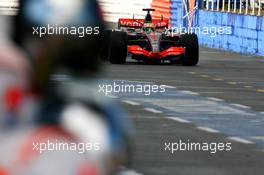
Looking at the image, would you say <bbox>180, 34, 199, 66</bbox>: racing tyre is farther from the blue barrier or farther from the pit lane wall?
the blue barrier

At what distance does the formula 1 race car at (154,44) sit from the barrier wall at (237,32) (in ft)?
24.4

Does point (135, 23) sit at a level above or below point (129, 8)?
above

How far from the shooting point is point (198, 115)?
1853 centimetres

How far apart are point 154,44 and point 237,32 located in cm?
1030

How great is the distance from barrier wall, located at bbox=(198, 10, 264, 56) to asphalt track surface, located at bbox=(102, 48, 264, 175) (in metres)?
4.60

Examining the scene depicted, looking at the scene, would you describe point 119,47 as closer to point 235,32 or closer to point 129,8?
point 235,32

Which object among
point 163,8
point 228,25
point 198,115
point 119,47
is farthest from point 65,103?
point 163,8

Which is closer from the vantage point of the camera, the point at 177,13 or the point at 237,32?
the point at 237,32

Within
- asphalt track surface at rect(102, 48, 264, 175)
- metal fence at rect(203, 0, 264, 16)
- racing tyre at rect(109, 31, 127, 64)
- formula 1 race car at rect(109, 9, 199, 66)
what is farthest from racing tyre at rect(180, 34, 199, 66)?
metal fence at rect(203, 0, 264, 16)

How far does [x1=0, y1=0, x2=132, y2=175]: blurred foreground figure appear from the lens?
6.10 feet

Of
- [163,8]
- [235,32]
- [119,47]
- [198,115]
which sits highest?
[198,115]

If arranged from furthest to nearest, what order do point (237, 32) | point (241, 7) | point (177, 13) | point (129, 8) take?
point (129, 8), point (177, 13), point (241, 7), point (237, 32)

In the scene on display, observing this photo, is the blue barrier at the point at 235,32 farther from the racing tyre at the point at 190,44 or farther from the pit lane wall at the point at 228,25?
the racing tyre at the point at 190,44

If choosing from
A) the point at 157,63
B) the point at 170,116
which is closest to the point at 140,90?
the point at 170,116
